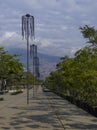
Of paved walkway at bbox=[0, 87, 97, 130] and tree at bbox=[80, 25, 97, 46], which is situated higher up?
tree at bbox=[80, 25, 97, 46]

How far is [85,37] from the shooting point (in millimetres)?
25375

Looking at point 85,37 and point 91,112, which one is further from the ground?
point 85,37

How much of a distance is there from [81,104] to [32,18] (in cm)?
999

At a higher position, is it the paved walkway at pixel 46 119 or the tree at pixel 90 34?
the tree at pixel 90 34

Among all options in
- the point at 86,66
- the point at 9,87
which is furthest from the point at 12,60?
the point at 9,87

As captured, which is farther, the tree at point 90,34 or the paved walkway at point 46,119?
the tree at point 90,34

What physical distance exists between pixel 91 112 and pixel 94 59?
3536mm

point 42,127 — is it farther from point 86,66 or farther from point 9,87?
point 9,87

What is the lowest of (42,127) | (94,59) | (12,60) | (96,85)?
(42,127)

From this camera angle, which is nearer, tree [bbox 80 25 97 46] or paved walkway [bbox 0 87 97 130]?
paved walkway [bbox 0 87 97 130]

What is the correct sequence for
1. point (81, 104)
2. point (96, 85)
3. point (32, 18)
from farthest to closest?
point (32, 18) < point (81, 104) < point (96, 85)

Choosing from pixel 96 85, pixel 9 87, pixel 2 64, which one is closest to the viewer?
pixel 96 85

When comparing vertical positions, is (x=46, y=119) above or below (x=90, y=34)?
below

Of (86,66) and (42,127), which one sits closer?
(42,127)
